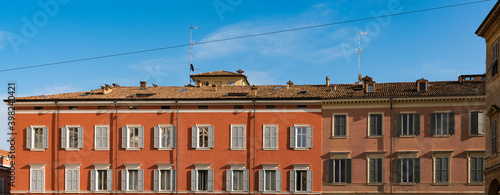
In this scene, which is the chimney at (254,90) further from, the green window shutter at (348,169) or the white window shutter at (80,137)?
the white window shutter at (80,137)

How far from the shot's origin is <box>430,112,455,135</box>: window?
135ft

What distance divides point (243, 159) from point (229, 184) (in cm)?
196

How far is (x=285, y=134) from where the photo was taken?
43125 mm

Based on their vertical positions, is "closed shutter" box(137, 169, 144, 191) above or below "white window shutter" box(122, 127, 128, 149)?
below

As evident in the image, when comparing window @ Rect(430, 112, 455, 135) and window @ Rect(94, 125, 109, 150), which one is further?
window @ Rect(94, 125, 109, 150)

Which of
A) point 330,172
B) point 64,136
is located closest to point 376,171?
point 330,172

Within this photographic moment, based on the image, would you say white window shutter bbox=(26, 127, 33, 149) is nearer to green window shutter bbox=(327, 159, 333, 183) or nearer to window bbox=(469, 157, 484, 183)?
green window shutter bbox=(327, 159, 333, 183)

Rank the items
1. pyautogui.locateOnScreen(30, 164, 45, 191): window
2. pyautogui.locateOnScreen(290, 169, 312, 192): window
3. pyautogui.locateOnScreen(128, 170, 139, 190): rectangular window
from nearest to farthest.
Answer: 1. pyautogui.locateOnScreen(290, 169, 312, 192): window
2. pyautogui.locateOnScreen(128, 170, 139, 190): rectangular window
3. pyautogui.locateOnScreen(30, 164, 45, 191): window

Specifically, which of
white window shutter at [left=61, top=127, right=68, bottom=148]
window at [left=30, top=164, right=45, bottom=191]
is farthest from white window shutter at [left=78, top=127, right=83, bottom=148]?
window at [left=30, top=164, right=45, bottom=191]

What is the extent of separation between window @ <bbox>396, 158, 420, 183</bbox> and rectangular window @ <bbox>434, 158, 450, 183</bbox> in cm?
115

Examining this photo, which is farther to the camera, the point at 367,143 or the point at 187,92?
the point at 187,92

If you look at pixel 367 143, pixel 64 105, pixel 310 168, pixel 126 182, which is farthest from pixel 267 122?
pixel 64 105

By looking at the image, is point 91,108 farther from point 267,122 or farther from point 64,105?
point 267,122

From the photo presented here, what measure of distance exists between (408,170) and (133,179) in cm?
1875
